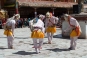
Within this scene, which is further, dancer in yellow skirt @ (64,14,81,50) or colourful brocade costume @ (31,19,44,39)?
dancer in yellow skirt @ (64,14,81,50)

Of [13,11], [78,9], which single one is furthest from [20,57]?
[13,11]

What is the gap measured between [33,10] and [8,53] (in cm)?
2615

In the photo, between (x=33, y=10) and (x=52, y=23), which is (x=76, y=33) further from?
(x=33, y=10)

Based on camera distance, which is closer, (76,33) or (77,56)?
(77,56)

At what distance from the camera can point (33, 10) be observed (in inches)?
1414

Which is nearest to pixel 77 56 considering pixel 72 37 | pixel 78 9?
pixel 72 37

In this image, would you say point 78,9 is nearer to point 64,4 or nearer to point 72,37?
point 72,37

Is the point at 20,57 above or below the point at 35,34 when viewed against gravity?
below

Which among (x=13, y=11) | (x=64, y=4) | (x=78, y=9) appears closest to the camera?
(x=78, y=9)

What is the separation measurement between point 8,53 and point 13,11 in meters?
25.0

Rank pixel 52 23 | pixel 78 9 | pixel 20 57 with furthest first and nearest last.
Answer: pixel 78 9 → pixel 52 23 → pixel 20 57

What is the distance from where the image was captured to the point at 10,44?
11.1 m

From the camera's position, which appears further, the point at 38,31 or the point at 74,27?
the point at 74,27

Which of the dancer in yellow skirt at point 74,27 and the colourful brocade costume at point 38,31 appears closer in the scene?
the colourful brocade costume at point 38,31
